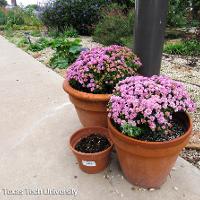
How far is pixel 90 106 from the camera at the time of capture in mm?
2637

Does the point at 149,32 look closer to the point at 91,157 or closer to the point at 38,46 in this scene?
the point at 91,157

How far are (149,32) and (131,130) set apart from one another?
1.01m

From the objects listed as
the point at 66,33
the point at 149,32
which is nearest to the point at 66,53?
the point at 66,33

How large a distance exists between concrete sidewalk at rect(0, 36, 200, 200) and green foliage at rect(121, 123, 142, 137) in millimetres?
531

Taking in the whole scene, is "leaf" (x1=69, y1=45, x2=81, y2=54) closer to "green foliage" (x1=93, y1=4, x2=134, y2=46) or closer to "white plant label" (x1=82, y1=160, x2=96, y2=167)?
"green foliage" (x1=93, y1=4, x2=134, y2=46)

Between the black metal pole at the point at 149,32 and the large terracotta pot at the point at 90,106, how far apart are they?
0.56 meters

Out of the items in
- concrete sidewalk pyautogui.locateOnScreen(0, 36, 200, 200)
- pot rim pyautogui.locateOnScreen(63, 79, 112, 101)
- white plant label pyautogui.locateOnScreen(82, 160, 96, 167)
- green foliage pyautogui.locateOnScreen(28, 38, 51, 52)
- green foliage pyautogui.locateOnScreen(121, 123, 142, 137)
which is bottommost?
concrete sidewalk pyautogui.locateOnScreen(0, 36, 200, 200)

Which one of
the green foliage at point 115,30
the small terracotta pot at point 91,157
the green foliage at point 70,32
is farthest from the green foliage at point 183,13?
the small terracotta pot at point 91,157

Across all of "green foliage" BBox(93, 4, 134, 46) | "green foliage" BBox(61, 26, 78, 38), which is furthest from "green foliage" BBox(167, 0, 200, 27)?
"green foliage" BBox(61, 26, 78, 38)

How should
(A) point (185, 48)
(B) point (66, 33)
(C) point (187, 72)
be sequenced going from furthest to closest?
(B) point (66, 33) < (A) point (185, 48) < (C) point (187, 72)

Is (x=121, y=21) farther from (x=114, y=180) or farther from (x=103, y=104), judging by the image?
(x=114, y=180)

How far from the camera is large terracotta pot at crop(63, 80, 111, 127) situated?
8.34 feet

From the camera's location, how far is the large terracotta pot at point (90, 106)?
254cm

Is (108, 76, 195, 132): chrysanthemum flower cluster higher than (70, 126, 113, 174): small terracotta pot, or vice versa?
(108, 76, 195, 132): chrysanthemum flower cluster
